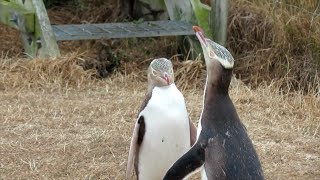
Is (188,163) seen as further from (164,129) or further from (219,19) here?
(219,19)

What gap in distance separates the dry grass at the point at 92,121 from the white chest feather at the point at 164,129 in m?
0.70

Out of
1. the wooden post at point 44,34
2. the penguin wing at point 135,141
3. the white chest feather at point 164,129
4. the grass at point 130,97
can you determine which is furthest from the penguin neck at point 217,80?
the wooden post at point 44,34

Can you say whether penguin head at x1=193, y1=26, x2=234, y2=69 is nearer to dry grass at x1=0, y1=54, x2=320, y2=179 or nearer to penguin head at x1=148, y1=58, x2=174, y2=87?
penguin head at x1=148, y1=58, x2=174, y2=87

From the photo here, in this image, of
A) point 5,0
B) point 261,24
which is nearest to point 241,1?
point 261,24

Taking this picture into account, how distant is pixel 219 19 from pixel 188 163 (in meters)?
3.73

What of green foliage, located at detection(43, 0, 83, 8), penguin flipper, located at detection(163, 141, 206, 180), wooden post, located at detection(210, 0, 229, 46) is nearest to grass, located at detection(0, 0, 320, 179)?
wooden post, located at detection(210, 0, 229, 46)

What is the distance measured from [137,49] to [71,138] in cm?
231

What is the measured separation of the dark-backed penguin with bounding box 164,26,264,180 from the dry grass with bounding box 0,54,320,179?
1.31m

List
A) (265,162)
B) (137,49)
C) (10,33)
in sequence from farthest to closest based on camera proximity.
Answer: (10,33) → (137,49) → (265,162)

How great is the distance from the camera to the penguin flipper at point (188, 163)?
130 inches

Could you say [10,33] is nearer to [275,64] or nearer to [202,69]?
[202,69]

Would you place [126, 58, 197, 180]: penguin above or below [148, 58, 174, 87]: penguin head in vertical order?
below

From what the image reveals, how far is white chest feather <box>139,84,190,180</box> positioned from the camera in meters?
3.83

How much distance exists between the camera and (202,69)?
6754 mm
